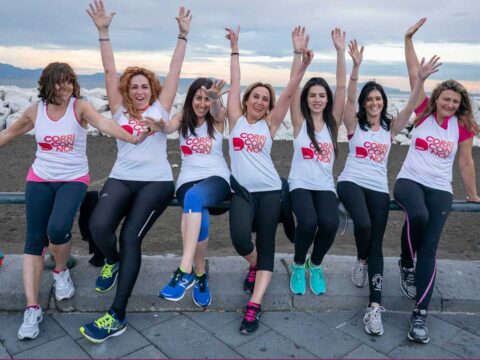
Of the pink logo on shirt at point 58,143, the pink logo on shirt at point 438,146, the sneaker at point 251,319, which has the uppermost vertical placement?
the pink logo on shirt at point 438,146

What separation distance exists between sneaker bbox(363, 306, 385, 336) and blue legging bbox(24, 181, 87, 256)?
2352 mm

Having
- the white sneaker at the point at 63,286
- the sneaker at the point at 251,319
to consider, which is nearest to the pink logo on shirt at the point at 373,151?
the sneaker at the point at 251,319

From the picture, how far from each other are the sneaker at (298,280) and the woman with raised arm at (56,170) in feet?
5.53

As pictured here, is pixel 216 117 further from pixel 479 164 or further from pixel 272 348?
pixel 479 164

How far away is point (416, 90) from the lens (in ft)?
12.9

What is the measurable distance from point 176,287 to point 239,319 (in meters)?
0.55

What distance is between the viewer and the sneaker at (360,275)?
3.71 metres

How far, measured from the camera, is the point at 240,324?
10.9 feet

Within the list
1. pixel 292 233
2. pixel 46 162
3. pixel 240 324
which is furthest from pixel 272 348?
pixel 46 162

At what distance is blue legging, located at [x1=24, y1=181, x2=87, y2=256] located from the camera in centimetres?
329

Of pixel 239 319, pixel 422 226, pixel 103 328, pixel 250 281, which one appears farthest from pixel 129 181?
pixel 422 226

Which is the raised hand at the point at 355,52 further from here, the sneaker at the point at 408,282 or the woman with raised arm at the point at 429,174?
the sneaker at the point at 408,282

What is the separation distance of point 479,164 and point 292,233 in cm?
999

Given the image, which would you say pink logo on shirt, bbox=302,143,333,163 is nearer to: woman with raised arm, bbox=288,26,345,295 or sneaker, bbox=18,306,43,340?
woman with raised arm, bbox=288,26,345,295
